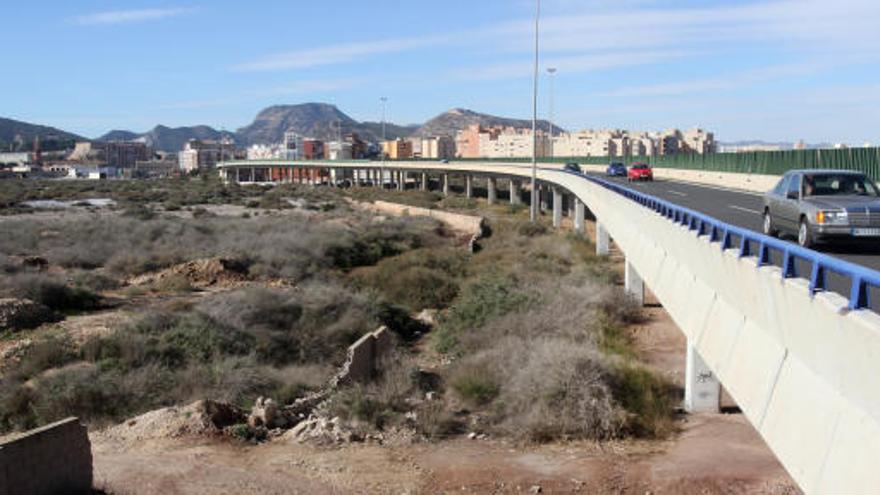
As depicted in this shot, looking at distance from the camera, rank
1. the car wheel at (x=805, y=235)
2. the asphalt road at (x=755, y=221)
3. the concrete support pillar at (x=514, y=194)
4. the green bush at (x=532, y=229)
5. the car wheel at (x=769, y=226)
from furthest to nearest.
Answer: the concrete support pillar at (x=514, y=194), the green bush at (x=532, y=229), the car wheel at (x=769, y=226), the car wheel at (x=805, y=235), the asphalt road at (x=755, y=221)

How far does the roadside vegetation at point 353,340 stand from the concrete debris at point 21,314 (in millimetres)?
588

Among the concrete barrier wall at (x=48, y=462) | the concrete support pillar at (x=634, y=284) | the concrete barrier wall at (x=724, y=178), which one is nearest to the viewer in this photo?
the concrete barrier wall at (x=48, y=462)

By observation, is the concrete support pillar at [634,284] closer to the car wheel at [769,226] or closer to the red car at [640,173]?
the car wheel at [769,226]

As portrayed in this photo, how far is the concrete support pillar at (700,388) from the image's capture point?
16047 millimetres

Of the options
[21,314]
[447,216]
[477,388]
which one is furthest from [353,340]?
[447,216]

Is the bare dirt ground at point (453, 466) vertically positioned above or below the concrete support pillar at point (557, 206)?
below

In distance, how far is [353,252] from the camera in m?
44.6

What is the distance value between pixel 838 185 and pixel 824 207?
1641 millimetres

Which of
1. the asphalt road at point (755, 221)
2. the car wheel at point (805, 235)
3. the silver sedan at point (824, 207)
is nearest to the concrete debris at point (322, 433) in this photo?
the asphalt road at point (755, 221)

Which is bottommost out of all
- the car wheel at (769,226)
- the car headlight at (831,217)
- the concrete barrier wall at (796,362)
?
the concrete barrier wall at (796,362)

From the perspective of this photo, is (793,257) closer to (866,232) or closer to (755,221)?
(866,232)

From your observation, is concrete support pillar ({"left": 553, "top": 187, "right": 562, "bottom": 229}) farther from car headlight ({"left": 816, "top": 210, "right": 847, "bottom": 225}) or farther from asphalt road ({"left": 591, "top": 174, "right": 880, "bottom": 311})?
car headlight ({"left": 816, "top": 210, "right": 847, "bottom": 225})

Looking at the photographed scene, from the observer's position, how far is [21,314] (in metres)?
24.3

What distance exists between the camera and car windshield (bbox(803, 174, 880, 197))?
13.8 metres
